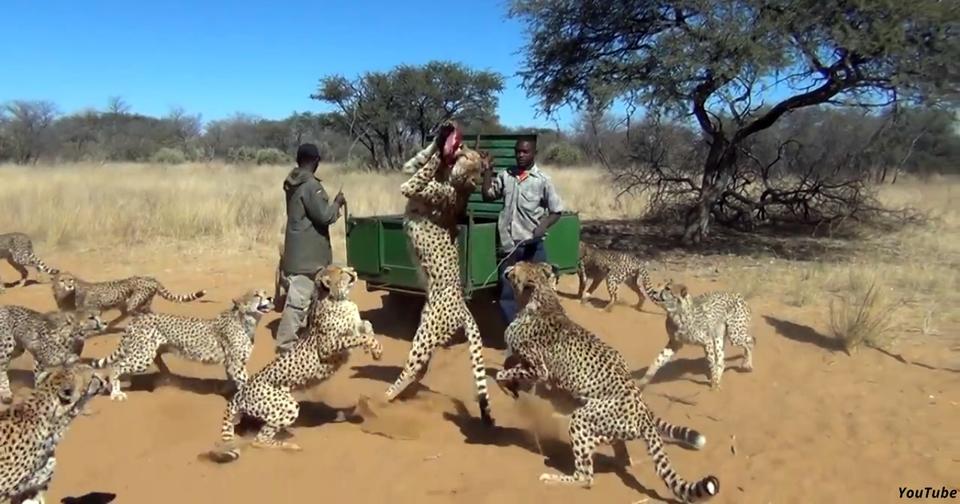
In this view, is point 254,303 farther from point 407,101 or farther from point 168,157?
point 168,157

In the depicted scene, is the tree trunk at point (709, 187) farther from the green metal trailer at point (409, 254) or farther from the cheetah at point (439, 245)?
the cheetah at point (439, 245)

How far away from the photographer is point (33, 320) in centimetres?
626

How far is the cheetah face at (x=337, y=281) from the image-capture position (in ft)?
18.2

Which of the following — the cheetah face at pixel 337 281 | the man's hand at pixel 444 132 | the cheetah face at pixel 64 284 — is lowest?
the cheetah face at pixel 64 284

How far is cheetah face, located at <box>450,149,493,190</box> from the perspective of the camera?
5.83 metres

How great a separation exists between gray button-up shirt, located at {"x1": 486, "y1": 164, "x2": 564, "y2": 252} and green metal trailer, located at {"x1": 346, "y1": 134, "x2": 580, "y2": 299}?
1.81ft

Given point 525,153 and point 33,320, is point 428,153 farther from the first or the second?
point 33,320

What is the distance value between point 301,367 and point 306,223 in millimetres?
1537

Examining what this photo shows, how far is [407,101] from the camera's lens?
30.9m

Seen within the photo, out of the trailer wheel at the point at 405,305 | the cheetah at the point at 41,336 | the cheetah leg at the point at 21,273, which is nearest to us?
the cheetah at the point at 41,336

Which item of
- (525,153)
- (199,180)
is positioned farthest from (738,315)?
(199,180)

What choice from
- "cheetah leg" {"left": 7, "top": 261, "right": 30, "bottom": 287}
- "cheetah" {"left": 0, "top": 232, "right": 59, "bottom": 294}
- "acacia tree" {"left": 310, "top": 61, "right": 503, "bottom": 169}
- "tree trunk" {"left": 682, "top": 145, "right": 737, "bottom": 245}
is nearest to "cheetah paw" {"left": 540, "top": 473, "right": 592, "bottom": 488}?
"cheetah" {"left": 0, "top": 232, "right": 59, "bottom": 294}

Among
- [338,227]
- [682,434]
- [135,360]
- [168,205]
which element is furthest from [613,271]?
[168,205]

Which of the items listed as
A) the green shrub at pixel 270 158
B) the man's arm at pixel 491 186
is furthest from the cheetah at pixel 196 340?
the green shrub at pixel 270 158
